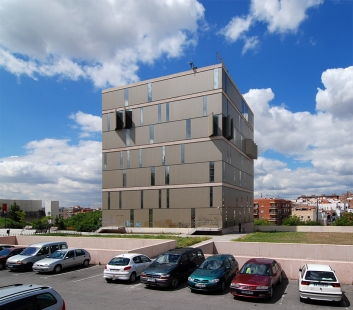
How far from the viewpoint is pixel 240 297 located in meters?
13.4

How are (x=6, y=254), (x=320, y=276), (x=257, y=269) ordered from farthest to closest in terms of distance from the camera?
(x=6, y=254), (x=257, y=269), (x=320, y=276)

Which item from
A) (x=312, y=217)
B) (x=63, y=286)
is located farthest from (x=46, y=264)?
(x=312, y=217)

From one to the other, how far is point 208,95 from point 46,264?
3502 cm

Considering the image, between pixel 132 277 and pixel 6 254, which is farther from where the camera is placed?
pixel 6 254

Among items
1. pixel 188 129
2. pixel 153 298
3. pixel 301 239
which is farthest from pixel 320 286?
pixel 188 129

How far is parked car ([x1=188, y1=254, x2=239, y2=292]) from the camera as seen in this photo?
45.8 ft

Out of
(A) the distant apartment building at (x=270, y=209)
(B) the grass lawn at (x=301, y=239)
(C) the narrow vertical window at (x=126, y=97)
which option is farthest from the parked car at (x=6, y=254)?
(A) the distant apartment building at (x=270, y=209)

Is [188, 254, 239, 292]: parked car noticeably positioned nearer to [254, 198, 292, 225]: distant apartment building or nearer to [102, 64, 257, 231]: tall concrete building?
[102, 64, 257, 231]: tall concrete building

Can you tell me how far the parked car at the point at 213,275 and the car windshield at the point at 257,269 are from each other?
0.99m

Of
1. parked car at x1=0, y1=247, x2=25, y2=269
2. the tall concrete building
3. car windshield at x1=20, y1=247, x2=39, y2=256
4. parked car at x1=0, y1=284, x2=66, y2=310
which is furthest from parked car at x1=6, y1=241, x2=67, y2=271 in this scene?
the tall concrete building

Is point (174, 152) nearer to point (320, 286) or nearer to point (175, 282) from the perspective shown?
point (175, 282)

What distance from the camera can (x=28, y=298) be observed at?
7.57 metres

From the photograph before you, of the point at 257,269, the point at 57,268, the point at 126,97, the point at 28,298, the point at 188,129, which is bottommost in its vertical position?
the point at 57,268

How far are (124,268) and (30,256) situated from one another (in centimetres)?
804
